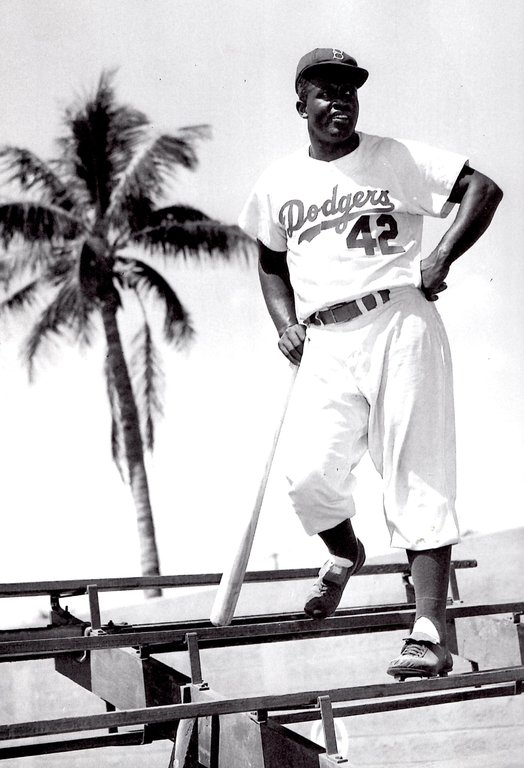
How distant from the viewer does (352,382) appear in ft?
10.7

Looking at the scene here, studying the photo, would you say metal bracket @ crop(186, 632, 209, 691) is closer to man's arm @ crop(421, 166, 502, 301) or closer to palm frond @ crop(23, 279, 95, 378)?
man's arm @ crop(421, 166, 502, 301)

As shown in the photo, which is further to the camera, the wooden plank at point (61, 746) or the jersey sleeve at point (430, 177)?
the jersey sleeve at point (430, 177)

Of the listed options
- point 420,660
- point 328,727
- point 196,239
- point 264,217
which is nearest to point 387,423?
point 420,660

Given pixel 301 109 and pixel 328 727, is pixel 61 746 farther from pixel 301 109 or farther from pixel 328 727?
pixel 301 109

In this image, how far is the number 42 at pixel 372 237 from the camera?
10.8ft

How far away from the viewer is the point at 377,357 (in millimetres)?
3217

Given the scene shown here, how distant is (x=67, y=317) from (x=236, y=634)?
19.4m

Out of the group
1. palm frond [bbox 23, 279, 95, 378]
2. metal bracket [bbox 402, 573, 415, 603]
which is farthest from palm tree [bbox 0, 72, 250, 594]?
metal bracket [bbox 402, 573, 415, 603]

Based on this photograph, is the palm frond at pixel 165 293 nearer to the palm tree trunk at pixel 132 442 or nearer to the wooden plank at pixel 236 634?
the palm tree trunk at pixel 132 442

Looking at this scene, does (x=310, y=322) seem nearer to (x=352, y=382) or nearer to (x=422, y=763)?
(x=352, y=382)

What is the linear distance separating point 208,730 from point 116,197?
20464 millimetres

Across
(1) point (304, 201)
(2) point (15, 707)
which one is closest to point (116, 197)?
(2) point (15, 707)

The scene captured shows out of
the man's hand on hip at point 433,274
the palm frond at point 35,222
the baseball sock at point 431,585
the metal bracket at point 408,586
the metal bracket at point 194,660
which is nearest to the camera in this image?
the metal bracket at point 194,660

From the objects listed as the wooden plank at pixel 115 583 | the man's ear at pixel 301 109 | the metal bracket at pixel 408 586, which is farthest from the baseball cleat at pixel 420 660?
Answer: the man's ear at pixel 301 109
